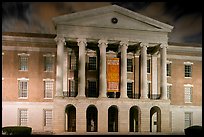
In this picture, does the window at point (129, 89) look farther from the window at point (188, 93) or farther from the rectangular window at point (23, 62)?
the rectangular window at point (23, 62)

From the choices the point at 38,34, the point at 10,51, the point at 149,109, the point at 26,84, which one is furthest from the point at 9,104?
the point at 149,109

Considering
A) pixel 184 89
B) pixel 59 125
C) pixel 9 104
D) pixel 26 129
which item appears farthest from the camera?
pixel 184 89

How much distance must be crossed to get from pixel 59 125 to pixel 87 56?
10.1m

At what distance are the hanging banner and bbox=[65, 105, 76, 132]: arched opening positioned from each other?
5.82m

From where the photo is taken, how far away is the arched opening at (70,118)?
4809cm

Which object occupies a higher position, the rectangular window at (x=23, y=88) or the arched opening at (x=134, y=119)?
the rectangular window at (x=23, y=88)

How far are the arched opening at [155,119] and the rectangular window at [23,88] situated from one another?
53.6 feet

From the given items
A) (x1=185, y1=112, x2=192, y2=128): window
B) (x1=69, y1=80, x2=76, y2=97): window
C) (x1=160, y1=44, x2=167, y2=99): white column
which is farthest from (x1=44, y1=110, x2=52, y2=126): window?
(x1=185, y1=112, x2=192, y2=128): window

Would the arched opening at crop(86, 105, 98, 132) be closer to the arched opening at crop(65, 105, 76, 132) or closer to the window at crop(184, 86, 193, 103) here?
the arched opening at crop(65, 105, 76, 132)

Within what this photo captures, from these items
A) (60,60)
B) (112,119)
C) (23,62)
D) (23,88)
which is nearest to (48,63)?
(23,62)

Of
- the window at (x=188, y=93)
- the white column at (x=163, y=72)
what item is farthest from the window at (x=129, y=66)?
the window at (x=188, y=93)

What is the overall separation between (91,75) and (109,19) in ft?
25.8

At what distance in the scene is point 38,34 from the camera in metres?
50.3

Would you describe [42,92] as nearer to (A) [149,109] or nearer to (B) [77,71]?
(B) [77,71]
